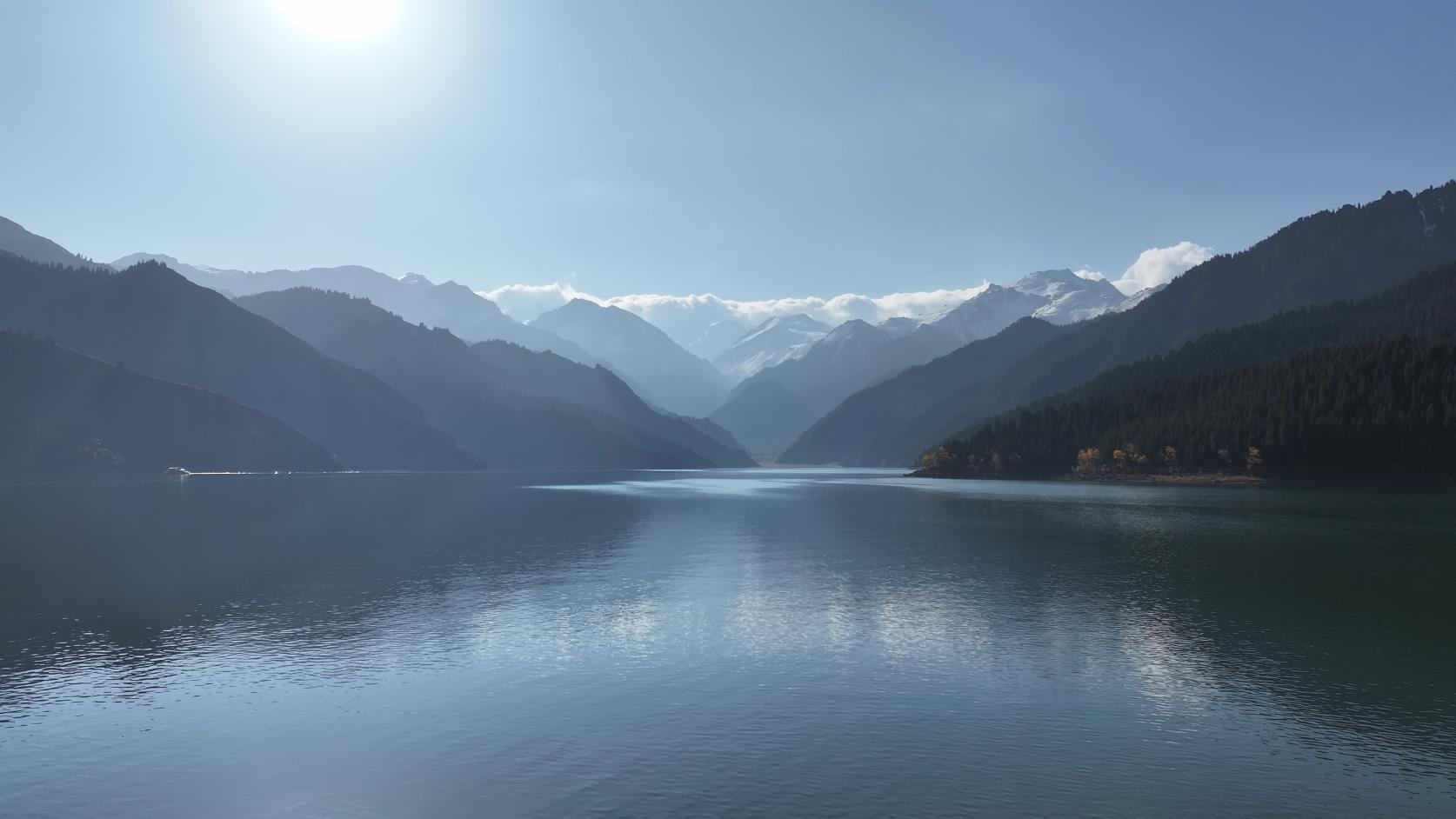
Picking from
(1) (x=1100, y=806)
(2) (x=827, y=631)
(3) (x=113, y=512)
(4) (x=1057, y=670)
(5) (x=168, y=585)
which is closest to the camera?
(1) (x=1100, y=806)

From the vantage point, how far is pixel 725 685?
5044 centimetres

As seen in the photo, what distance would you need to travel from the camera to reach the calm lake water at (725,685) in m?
34.7

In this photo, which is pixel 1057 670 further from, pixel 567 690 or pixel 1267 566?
pixel 1267 566

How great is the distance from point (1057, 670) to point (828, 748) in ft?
68.5

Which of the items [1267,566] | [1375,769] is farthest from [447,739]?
[1267,566]

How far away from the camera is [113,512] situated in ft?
537

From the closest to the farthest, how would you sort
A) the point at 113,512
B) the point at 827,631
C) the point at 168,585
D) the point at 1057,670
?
the point at 1057,670
the point at 827,631
the point at 168,585
the point at 113,512

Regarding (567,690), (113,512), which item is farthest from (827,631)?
(113,512)

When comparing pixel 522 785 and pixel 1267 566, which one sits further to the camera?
pixel 1267 566

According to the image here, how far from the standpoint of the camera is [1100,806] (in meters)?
32.8

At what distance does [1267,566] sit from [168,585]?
377 feet

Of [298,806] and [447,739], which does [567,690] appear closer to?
[447,739]

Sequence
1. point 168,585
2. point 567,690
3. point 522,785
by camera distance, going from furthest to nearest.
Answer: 1. point 168,585
2. point 567,690
3. point 522,785

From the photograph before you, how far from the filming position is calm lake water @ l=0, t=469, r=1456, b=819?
34.7 meters
